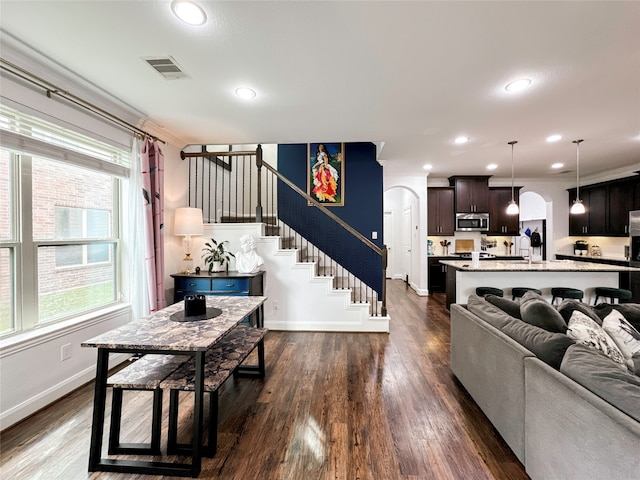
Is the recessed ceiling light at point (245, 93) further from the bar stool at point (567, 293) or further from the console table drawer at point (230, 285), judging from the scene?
the bar stool at point (567, 293)

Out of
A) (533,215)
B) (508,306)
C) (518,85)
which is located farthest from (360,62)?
(533,215)

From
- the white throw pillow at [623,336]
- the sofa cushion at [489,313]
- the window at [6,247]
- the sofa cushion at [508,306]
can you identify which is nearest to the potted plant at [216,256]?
the window at [6,247]

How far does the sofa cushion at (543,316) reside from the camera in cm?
192

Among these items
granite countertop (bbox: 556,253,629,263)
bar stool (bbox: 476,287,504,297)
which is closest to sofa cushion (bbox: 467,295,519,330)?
bar stool (bbox: 476,287,504,297)

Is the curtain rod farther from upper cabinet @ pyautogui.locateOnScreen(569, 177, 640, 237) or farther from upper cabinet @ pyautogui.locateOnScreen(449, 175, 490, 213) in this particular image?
upper cabinet @ pyautogui.locateOnScreen(569, 177, 640, 237)

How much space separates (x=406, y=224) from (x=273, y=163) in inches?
159

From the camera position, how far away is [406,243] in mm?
8133

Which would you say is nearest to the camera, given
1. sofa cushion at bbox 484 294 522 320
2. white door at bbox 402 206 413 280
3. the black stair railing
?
sofa cushion at bbox 484 294 522 320

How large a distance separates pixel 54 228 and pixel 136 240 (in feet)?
2.33

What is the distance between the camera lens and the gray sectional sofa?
3.61 feet

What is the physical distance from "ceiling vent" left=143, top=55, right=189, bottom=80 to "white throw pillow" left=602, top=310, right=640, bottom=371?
3575 millimetres

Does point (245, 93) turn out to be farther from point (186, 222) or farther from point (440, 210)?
point (440, 210)

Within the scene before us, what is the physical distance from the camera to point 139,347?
1.59m

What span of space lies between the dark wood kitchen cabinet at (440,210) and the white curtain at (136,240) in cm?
590
